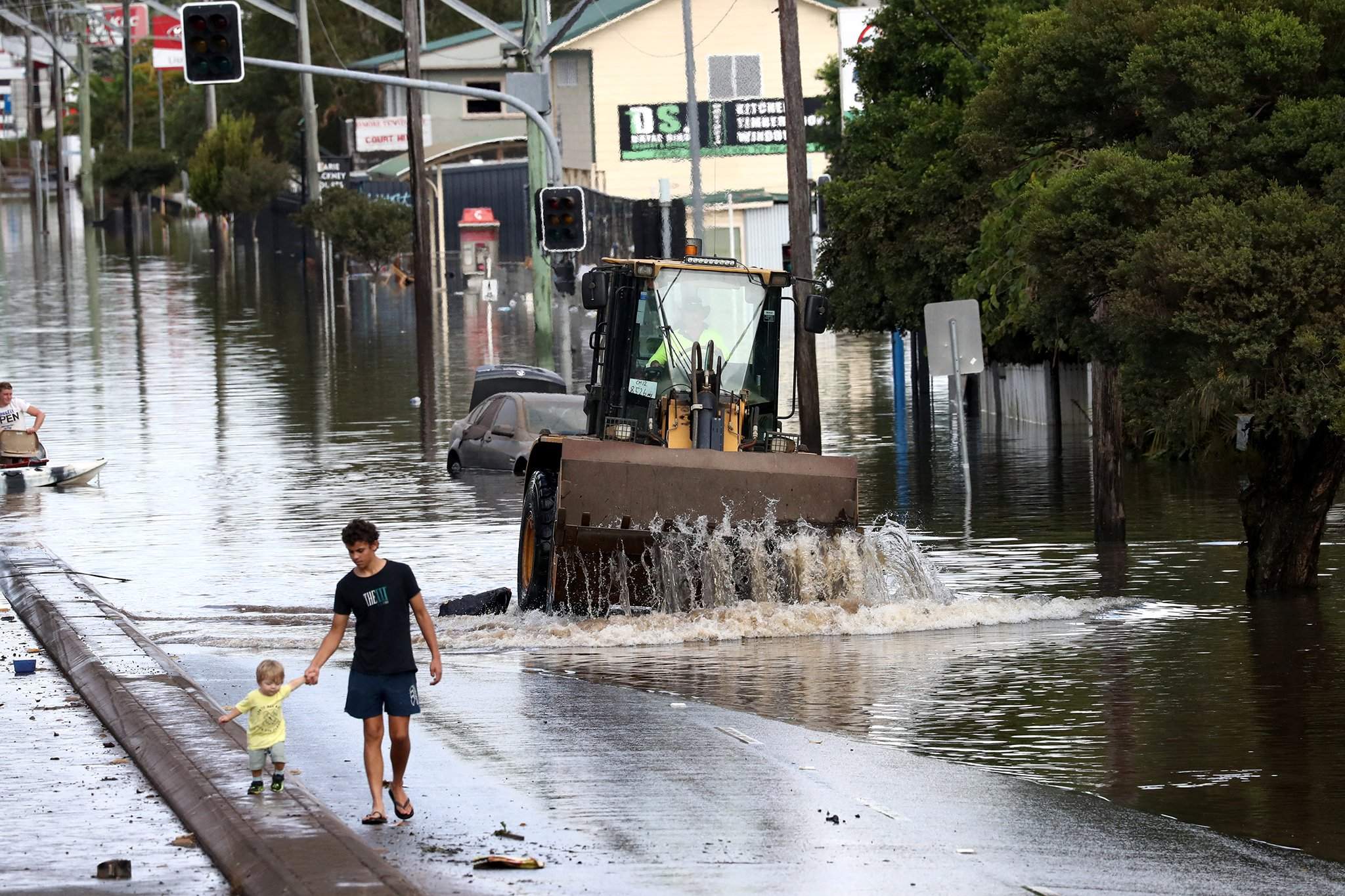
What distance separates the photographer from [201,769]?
1056 centimetres

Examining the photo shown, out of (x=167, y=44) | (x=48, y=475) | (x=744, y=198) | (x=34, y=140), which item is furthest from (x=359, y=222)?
(x=34, y=140)

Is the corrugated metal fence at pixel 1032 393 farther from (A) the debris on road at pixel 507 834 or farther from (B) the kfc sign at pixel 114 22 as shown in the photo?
(B) the kfc sign at pixel 114 22

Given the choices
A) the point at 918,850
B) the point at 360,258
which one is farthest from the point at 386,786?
the point at 360,258

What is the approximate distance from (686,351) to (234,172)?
7179 cm

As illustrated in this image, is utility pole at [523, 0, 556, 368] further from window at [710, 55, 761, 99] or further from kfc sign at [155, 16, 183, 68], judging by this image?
kfc sign at [155, 16, 183, 68]

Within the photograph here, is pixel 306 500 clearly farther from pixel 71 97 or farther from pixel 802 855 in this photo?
pixel 71 97

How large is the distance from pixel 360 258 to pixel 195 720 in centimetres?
6060

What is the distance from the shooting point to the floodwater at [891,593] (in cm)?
1205

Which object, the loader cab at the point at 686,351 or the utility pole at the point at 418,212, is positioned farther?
the utility pole at the point at 418,212

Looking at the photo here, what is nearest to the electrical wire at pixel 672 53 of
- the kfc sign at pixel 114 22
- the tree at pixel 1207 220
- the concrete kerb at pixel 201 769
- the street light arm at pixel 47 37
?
the tree at pixel 1207 220

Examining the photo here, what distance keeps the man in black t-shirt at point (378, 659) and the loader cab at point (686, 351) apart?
7.69 m

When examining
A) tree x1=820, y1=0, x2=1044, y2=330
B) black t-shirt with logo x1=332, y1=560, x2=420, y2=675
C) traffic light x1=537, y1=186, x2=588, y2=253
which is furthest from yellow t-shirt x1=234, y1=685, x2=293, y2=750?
tree x1=820, y1=0, x2=1044, y2=330

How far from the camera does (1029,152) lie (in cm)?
1839

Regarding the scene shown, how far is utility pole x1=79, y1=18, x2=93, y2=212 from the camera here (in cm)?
11406
